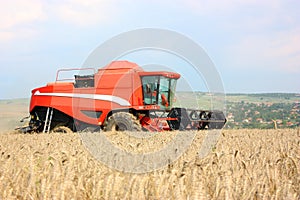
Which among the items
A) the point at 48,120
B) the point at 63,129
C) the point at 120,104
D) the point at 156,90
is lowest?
the point at 63,129

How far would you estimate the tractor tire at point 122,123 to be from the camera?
45.0 ft

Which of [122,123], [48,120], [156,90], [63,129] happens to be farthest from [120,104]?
[48,120]

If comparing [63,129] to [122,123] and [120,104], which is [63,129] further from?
[122,123]

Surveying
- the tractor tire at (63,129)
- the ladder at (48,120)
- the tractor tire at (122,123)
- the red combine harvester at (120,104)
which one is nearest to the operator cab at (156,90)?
the red combine harvester at (120,104)

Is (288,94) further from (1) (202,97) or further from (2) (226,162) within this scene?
(2) (226,162)

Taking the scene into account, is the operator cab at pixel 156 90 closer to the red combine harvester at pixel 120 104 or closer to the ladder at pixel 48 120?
the red combine harvester at pixel 120 104

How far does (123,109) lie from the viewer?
14.9 m

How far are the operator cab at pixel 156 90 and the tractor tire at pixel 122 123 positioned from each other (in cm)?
109

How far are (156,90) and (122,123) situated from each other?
193cm

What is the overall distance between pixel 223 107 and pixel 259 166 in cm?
1347

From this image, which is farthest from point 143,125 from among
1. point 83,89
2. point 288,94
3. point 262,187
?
point 288,94

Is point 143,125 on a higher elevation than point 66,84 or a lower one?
lower

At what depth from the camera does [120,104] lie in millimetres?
14867

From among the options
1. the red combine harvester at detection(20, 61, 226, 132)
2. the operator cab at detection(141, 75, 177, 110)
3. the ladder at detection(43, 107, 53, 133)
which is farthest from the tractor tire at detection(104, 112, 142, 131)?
the ladder at detection(43, 107, 53, 133)
